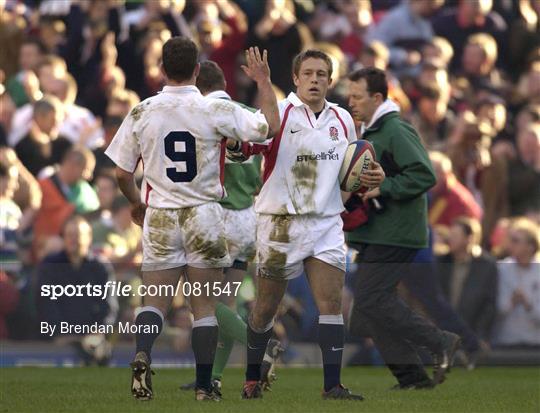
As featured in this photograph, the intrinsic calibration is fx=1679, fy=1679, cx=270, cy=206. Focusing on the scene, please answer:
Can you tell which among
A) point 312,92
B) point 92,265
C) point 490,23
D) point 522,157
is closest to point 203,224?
point 312,92

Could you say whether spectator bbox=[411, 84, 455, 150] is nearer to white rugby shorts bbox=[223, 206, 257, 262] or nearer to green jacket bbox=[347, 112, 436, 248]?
green jacket bbox=[347, 112, 436, 248]

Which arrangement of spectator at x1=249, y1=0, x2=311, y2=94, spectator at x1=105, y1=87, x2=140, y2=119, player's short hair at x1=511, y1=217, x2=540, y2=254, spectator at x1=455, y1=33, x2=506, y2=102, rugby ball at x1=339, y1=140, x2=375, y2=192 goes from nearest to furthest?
rugby ball at x1=339, y1=140, x2=375, y2=192 → player's short hair at x1=511, y1=217, x2=540, y2=254 → spectator at x1=105, y1=87, x2=140, y2=119 → spectator at x1=249, y1=0, x2=311, y2=94 → spectator at x1=455, y1=33, x2=506, y2=102

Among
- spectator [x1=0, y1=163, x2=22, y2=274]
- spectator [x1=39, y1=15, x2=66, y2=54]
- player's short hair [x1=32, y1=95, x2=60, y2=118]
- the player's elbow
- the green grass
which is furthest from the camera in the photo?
spectator [x1=39, y1=15, x2=66, y2=54]

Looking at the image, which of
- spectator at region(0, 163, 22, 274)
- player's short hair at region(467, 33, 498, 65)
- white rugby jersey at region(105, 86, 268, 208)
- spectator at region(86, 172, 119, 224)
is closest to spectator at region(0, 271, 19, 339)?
spectator at region(0, 163, 22, 274)

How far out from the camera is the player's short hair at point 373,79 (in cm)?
1153

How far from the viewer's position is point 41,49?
18.9m

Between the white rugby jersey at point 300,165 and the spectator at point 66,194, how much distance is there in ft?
20.8

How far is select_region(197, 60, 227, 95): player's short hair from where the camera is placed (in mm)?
11047

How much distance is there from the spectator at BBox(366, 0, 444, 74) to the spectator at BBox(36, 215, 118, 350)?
6.91 m

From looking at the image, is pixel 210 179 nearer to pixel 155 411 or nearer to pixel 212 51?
pixel 155 411

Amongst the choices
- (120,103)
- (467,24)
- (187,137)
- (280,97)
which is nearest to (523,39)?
(467,24)

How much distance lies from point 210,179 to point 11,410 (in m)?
1.74

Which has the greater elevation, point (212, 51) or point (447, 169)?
point (212, 51)

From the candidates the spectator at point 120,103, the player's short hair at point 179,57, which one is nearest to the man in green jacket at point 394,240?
the player's short hair at point 179,57
